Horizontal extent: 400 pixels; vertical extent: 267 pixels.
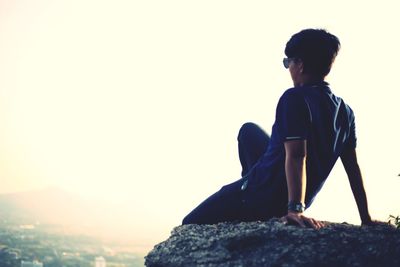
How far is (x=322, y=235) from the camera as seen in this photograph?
3.24 meters

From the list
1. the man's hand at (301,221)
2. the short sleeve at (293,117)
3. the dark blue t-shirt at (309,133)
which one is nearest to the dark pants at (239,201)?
the dark blue t-shirt at (309,133)

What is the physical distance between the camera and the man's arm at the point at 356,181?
4.27 m

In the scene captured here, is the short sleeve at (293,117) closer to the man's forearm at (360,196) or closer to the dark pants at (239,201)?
the dark pants at (239,201)

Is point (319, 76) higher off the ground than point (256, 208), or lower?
higher

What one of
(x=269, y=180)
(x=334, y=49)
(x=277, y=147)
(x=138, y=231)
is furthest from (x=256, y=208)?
(x=138, y=231)

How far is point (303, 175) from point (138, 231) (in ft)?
650

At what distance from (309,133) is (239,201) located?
98 cm

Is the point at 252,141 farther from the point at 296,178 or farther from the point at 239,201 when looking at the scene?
the point at 296,178

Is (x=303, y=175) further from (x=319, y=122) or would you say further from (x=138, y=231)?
(x=138, y=231)

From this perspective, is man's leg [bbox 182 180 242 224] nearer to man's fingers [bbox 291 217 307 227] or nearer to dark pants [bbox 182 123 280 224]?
dark pants [bbox 182 123 280 224]

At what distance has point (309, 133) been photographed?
3662 millimetres

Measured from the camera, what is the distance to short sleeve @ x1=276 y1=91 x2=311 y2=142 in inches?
137

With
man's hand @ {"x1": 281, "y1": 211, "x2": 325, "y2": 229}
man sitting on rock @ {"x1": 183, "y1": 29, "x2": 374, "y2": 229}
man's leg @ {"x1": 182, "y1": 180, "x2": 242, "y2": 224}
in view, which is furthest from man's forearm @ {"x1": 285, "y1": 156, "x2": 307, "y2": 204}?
man's leg @ {"x1": 182, "y1": 180, "x2": 242, "y2": 224}

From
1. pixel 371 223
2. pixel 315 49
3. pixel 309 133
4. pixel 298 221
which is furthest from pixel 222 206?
pixel 315 49
